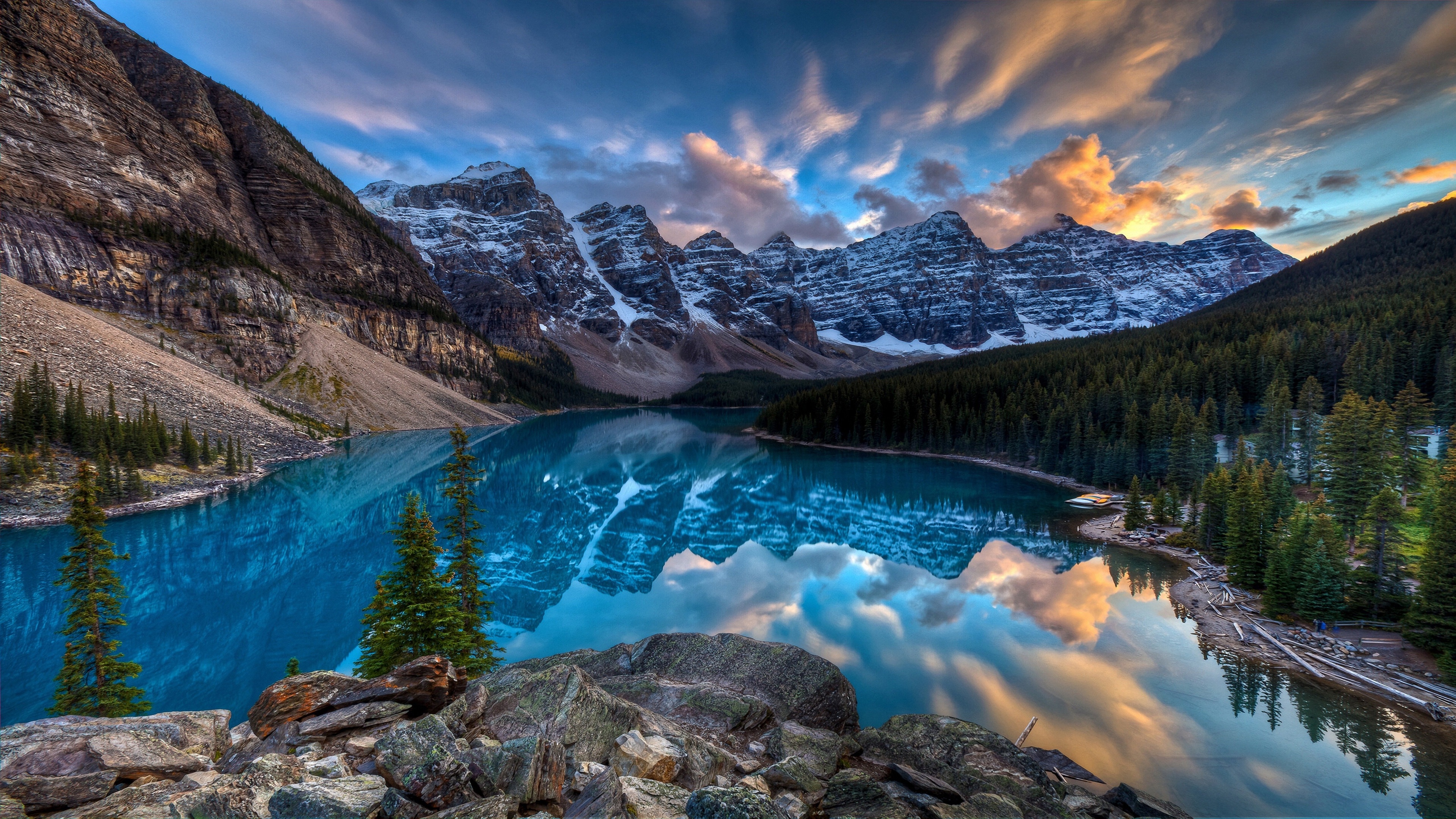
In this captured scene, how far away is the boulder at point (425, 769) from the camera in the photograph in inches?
237

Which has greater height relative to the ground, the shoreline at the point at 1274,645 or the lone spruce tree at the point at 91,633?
the lone spruce tree at the point at 91,633

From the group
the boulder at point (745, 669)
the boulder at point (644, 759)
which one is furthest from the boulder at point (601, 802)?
the boulder at point (745, 669)

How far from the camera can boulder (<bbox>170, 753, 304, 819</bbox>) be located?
5031mm

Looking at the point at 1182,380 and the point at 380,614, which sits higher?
the point at 1182,380

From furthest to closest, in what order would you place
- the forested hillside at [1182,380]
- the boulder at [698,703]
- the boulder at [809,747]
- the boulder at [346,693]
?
the forested hillside at [1182,380], the boulder at [698,703], the boulder at [809,747], the boulder at [346,693]

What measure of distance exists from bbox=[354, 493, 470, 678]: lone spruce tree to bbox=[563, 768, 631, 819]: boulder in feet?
30.5

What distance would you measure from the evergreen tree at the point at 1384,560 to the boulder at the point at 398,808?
31094 mm

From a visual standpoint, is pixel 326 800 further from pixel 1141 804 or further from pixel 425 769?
pixel 1141 804

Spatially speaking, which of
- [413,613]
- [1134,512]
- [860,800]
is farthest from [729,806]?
[1134,512]

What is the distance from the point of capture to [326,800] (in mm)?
5453

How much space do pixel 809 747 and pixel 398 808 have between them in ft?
21.5

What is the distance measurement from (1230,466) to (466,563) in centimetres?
5815

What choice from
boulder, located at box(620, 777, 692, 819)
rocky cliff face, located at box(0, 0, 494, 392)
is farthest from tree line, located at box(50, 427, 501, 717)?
rocky cliff face, located at box(0, 0, 494, 392)

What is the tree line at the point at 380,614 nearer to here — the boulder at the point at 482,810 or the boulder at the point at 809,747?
the boulder at the point at 482,810
